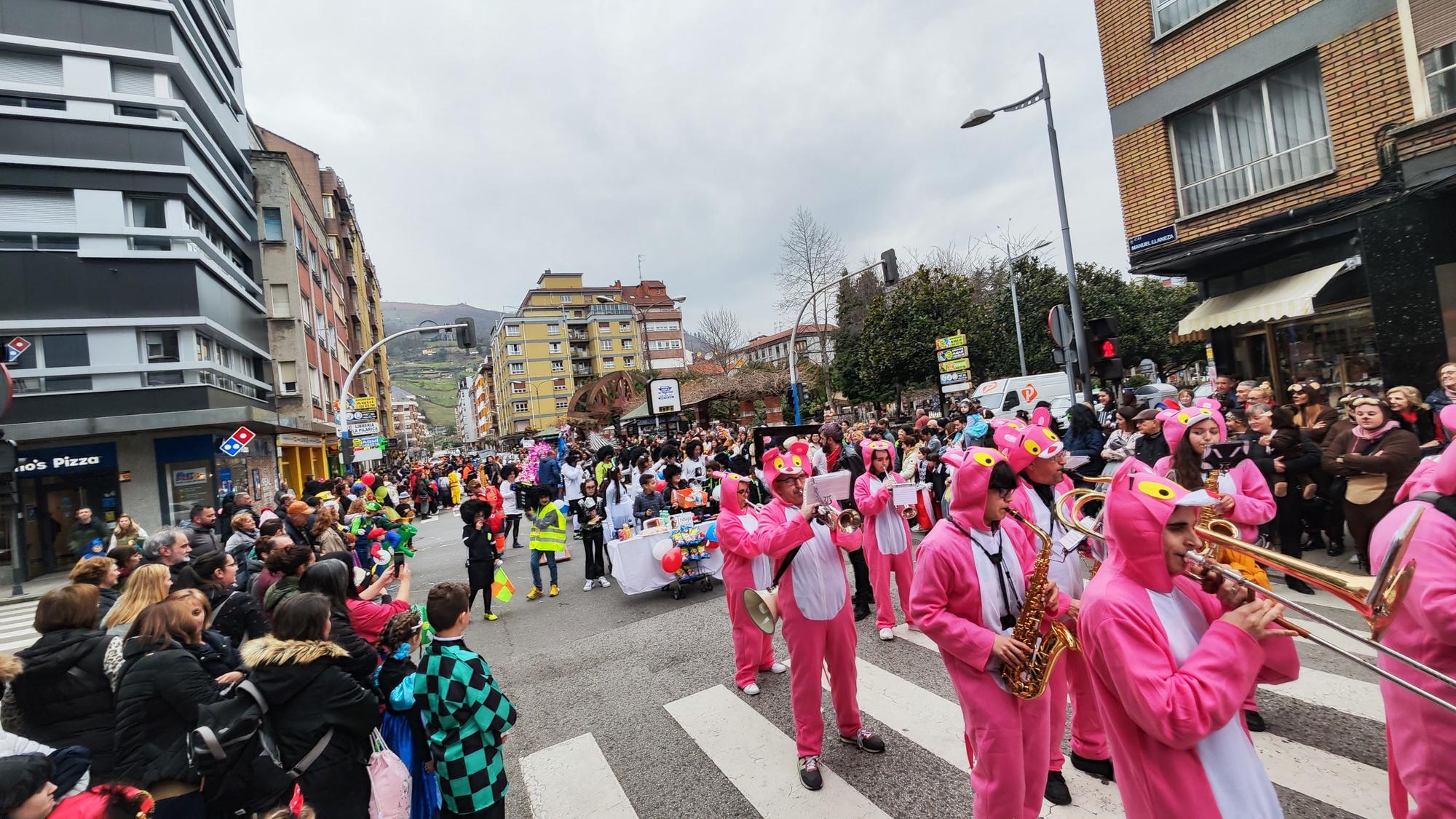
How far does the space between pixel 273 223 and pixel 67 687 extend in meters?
30.5

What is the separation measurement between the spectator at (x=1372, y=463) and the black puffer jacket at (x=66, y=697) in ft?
30.7

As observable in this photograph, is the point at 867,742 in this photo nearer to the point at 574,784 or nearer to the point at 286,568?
the point at 574,784

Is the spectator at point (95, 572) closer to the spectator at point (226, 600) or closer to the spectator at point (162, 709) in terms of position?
the spectator at point (226, 600)

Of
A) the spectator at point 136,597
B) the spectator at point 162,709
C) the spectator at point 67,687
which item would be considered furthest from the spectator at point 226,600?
the spectator at point 162,709

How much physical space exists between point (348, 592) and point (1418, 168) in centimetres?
1479

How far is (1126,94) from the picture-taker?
44.9 feet

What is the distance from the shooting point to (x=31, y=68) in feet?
56.1

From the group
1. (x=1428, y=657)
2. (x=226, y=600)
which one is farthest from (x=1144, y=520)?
(x=226, y=600)

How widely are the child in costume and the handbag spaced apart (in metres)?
2.56

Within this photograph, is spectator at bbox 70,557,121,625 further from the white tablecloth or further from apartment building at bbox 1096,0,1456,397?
apartment building at bbox 1096,0,1456,397

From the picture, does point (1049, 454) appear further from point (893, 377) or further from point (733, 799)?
point (893, 377)

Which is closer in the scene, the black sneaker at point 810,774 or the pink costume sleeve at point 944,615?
the pink costume sleeve at point 944,615

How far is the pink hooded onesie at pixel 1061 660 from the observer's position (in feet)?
11.4

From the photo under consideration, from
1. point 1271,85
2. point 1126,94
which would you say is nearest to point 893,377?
point 1126,94
